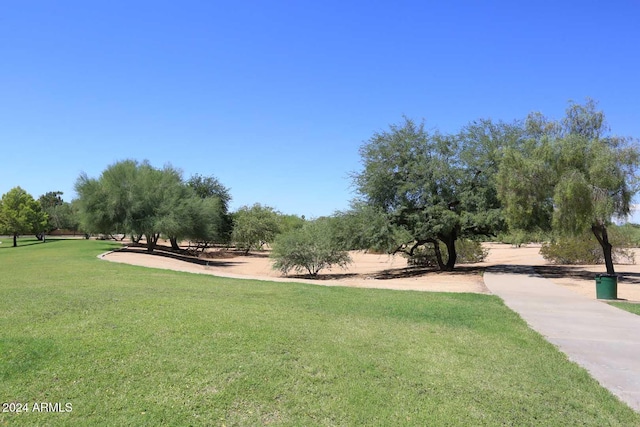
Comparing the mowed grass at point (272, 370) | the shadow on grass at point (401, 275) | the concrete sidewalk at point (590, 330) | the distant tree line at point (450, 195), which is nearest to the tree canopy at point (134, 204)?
the distant tree line at point (450, 195)

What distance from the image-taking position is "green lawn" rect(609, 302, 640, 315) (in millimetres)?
11883

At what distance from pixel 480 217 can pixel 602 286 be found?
8605 mm

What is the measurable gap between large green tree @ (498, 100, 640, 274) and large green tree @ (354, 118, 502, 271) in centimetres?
276

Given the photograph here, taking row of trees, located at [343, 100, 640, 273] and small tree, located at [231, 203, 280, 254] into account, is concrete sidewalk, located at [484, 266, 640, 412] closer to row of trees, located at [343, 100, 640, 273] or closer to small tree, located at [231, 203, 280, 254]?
row of trees, located at [343, 100, 640, 273]

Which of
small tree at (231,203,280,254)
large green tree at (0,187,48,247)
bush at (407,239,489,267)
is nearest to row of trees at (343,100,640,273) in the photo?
bush at (407,239,489,267)

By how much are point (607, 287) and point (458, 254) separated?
802 inches

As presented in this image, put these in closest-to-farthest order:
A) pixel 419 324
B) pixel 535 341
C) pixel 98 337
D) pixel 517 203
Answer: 1. pixel 98 337
2. pixel 535 341
3. pixel 419 324
4. pixel 517 203

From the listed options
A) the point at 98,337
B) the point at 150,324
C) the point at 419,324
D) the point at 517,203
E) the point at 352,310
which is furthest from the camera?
the point at 517,203

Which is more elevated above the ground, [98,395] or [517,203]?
[517,203]

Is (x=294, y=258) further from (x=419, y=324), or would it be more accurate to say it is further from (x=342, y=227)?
(x=419, y=324)

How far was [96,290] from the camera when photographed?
419 inches

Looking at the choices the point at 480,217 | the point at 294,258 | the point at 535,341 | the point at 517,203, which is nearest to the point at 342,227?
the point at 294,258

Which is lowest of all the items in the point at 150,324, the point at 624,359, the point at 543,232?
the point at 624,359

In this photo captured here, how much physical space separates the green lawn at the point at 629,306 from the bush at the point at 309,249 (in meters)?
14.3
